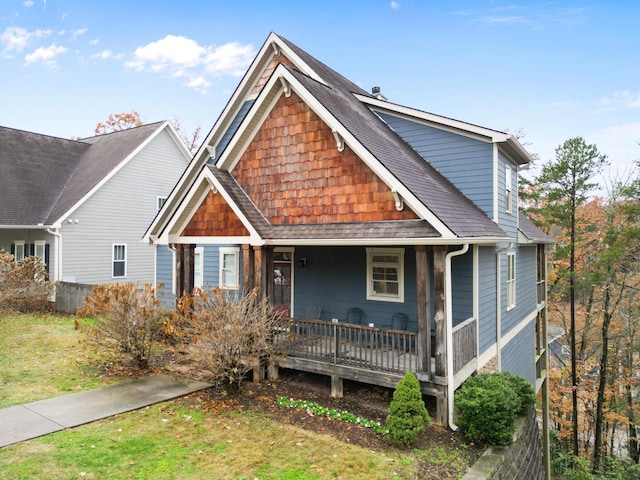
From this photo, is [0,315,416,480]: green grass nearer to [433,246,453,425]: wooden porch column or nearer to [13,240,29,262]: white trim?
[433,246,453,425]: wooden porch column

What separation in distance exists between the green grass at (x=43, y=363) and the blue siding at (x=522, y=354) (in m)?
10.2

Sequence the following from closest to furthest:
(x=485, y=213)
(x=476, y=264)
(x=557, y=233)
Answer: (x=476, y=264), (x=485, y=213), (x=557, y=233)

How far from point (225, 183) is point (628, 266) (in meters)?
20.7

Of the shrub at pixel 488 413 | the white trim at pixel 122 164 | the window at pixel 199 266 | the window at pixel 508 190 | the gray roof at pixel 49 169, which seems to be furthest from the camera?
the gray roof at pixel 49 169

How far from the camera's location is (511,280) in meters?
12.3

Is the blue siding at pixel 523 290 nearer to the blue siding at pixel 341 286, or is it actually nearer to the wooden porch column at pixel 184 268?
the blue siding at pixel 341 286

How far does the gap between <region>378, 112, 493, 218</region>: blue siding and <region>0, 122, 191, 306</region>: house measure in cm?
1376

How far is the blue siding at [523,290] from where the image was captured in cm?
1172

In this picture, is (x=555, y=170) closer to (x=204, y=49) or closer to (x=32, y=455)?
(x=32, y=455)

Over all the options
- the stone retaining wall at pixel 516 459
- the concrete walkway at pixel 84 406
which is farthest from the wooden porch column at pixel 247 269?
the stone retaining wall at pixel 516 459

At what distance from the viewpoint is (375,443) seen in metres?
6.81

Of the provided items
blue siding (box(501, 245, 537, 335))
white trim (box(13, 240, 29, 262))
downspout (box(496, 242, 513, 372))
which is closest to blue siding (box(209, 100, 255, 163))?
downspout (box(496, 242, 513, 372))

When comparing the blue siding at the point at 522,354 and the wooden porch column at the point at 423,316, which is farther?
the blue siding at the point at 522,354

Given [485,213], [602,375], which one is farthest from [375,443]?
[602,375]
